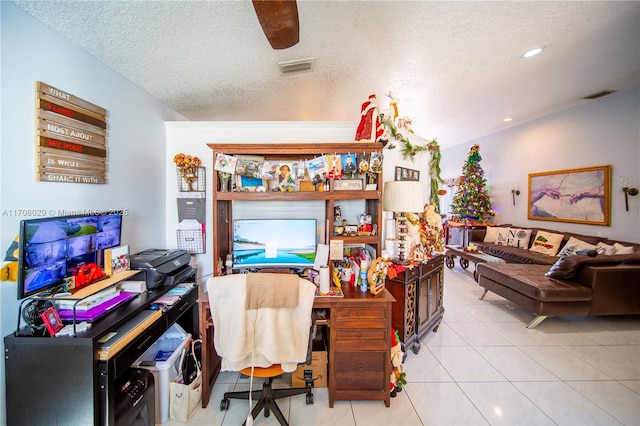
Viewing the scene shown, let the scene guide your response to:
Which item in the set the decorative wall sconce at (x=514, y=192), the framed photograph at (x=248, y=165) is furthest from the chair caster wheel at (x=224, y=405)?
the decorative wall sconce at (x=514, y=192)

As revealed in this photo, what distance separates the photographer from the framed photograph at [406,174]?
261 cm

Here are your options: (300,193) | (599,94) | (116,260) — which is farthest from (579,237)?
(116,260)

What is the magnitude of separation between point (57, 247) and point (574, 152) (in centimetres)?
655

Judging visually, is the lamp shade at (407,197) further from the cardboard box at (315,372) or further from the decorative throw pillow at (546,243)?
the decorative throw pillow at (546,243)

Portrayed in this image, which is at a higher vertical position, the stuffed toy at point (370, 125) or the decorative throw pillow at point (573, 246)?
the stuffed toy at point (370, 125)

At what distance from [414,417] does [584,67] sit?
381 centimetres

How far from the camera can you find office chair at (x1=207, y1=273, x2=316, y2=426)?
130 cm

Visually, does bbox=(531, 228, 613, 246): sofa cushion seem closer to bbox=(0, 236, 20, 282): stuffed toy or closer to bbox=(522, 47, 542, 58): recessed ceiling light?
bbox=(522, 47, 542, 58): recessed ceiling light

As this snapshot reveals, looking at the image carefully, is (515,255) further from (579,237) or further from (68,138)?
(68,138)

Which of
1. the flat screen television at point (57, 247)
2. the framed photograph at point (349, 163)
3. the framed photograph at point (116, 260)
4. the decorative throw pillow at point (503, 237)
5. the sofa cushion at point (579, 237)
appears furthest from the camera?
the decorative throw pillow at point (503, 237)

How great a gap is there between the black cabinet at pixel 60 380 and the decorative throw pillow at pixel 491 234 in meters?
6.08

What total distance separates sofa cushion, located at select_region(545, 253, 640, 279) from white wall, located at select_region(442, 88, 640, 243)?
3.69ft

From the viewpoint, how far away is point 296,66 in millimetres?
1972

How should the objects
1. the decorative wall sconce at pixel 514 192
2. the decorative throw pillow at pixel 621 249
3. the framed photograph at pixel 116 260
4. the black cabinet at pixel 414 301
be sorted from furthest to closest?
the decorative wall sconce at pixel 514 192
the decorative throw pillow at pixel 621 249
the black cabinet at pixel 414 301
the framed photograph at pixel 116 260
